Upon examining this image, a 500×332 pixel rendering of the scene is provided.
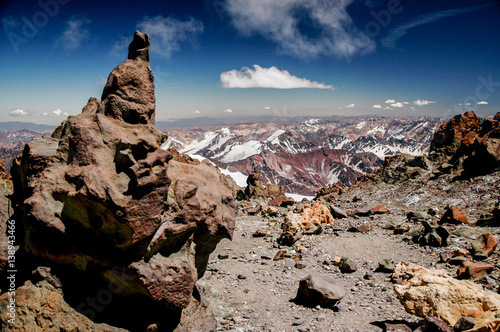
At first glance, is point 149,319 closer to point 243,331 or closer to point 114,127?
point 243,331

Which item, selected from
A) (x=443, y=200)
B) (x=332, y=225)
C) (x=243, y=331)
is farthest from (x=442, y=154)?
(x=243, y=331)

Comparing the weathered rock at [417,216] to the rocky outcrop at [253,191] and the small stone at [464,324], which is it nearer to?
the small stone at [464,324]

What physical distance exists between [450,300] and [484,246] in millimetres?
5866

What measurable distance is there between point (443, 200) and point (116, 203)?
830 inches

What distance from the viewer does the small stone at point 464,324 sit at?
4.84 meters

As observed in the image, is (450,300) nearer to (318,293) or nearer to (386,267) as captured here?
(318,293)

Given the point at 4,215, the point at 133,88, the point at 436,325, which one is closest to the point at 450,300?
the point at 436,325

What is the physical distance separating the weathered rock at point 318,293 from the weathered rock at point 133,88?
6.54m

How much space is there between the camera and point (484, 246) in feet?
30.5

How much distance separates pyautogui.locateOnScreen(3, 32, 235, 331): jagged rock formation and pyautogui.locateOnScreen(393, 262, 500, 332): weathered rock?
5136mm

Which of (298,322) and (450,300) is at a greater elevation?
(450,300)

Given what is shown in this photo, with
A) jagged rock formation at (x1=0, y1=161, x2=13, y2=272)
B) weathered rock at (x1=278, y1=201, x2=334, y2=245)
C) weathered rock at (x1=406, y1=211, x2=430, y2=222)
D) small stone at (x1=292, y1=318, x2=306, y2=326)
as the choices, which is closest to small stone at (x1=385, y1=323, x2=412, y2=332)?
small stone at (x1=292, y1=318, x2=306, y2=326)

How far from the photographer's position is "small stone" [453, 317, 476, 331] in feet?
15.9

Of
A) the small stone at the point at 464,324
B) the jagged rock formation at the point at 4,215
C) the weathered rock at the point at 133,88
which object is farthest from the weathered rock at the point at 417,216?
the jagged rock formation at the point at 4,215
